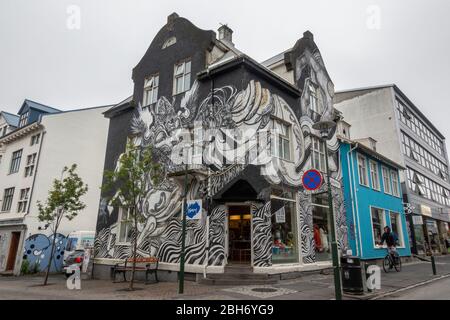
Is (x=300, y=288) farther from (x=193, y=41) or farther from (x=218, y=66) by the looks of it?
(x=193, y=41)

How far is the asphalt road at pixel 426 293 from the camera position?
888 centimetres

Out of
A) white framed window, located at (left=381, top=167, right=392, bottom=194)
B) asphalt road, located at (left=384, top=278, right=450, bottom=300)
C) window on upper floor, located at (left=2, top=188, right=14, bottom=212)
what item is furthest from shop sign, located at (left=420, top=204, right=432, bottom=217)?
window on upper floor, located at (left=2, top=188, right=14, bottom=212)

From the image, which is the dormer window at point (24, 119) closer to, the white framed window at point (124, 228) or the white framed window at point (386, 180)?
the white framed window at point (124, 228)

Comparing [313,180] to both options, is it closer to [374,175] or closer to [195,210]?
[195,210]

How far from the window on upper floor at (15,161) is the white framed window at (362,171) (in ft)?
91.4

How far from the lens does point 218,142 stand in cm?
1401

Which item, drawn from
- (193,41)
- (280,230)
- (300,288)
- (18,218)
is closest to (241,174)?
(280,230)

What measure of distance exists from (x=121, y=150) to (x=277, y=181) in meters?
9.96

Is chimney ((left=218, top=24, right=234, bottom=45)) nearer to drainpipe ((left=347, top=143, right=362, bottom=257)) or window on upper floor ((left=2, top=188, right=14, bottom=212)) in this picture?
drainpipe ((left=347, top=143, right=362, bottom=257))

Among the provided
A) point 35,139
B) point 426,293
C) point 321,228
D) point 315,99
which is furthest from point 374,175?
point 35,139

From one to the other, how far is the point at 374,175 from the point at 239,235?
44.0ft

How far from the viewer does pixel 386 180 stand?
77.3ft

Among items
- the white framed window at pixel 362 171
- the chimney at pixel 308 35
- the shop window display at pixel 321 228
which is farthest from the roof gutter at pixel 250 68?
the white framed window at pixel 362 171

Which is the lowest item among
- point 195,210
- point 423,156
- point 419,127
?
point 195,210
